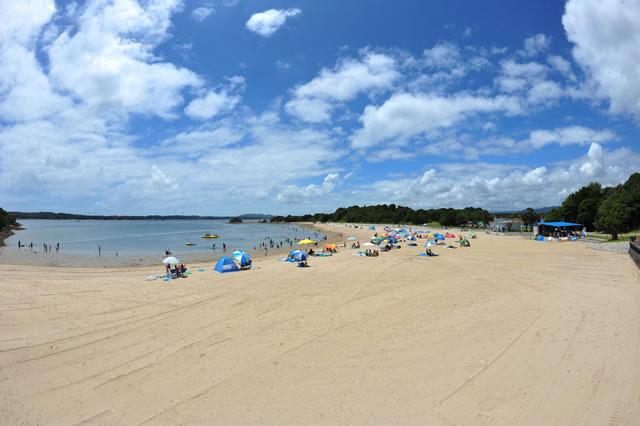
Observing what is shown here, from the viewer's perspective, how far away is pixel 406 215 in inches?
4545

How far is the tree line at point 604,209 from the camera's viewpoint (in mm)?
36406

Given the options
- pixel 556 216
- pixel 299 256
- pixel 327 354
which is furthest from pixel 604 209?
pixel 327 354

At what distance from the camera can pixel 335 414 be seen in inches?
236

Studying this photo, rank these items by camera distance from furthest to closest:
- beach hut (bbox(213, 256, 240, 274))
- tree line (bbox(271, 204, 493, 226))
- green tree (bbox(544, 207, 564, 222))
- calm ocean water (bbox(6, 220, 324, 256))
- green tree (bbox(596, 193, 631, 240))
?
tree line (bbox(271, 204, 493, 226)) < green tree (bbox(544, 207, 564, 222)) < calm ocean water (bbox(6, 220, 324, 256)) < green tree (bbox(596, 193, 631, 240)) < beach hut (bbox(213, 256, 240, 274))

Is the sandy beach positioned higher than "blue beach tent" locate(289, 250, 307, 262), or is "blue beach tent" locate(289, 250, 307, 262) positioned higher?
"blue beach tent" locate(289, 250, 307, 262)

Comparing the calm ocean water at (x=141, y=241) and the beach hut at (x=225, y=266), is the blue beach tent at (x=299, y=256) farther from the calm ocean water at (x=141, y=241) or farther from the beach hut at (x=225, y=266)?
the calm ocean water at (x=141, y=241)

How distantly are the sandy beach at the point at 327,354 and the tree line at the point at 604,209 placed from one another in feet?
83.3

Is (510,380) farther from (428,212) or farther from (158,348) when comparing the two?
(428,212)

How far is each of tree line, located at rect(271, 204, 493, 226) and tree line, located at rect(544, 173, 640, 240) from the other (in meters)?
27.3

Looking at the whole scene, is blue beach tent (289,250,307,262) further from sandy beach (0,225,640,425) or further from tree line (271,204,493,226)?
tree line (271,204,493,226)

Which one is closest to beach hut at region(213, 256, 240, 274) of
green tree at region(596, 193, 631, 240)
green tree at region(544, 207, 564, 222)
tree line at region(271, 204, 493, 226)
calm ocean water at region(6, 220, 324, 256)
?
calm ocean water at region(6, 220, 324, 256)

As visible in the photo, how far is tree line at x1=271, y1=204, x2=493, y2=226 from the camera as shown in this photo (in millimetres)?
89812

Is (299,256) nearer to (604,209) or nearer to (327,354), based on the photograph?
(327,354)

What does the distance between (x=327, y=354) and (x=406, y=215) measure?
110 meters
